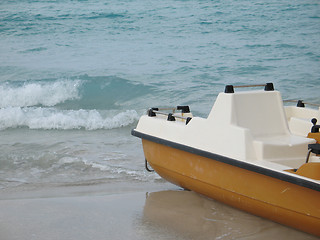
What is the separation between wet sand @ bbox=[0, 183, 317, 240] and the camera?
14.5 ft

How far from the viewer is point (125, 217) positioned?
4.81 metres

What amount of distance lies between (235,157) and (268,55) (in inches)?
458

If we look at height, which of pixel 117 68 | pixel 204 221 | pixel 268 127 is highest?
pixel 117 68

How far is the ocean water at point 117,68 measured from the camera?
24.3ft

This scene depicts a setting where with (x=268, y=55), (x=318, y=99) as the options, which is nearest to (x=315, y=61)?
(x=268, y=55)

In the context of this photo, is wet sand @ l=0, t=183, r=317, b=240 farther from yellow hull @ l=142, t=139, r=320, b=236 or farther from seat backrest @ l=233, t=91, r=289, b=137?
seat backrest @ l=233, t=91, r=289, b=137

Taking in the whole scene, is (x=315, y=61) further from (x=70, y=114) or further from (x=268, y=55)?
(x=70, y=114)

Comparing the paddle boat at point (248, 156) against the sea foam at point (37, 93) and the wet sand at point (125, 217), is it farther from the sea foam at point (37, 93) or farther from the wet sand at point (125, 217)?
the sea foam at point (37, 93)

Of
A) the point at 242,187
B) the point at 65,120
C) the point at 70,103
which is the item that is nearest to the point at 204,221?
the point at 242,187

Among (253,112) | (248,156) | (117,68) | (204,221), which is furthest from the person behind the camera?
(117,68)

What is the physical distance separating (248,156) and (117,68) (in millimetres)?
10630

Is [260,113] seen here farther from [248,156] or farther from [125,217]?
[125,217]

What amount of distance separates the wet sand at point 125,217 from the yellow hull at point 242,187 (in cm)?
13

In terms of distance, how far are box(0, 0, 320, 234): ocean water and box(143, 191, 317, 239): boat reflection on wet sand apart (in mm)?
953
